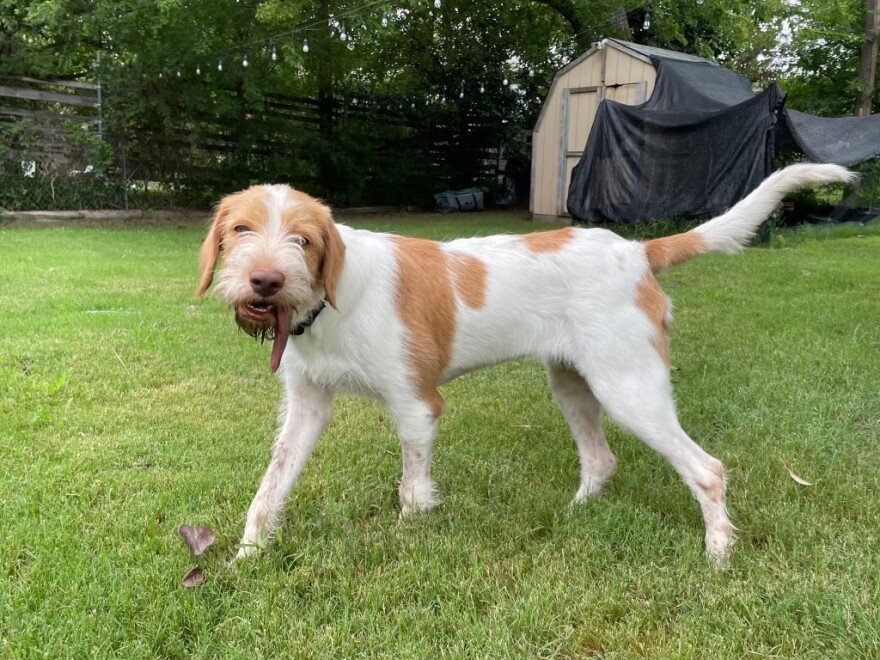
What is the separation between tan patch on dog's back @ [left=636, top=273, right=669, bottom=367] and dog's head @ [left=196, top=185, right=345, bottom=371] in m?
1.22

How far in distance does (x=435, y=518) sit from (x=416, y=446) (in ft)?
1.07

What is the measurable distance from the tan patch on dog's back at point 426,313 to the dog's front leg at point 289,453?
1.35 ft

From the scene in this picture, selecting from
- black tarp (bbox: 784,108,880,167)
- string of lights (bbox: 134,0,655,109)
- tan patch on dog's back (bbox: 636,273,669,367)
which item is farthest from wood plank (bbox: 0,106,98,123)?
tan patch on dog's back (bbox: 636,273,669,367)

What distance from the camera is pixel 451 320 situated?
2910mm

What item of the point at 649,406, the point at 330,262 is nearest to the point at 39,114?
the point at 330,262

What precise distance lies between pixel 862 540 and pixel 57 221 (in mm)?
14226

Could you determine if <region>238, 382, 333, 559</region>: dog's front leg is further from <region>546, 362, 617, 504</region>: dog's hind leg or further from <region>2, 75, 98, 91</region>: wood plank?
<region>2, 75, 98, 91</region>: wood plank

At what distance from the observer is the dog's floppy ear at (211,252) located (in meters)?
2.59

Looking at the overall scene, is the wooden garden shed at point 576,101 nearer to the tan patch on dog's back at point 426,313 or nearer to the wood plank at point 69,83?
the wood plank at point 69,83

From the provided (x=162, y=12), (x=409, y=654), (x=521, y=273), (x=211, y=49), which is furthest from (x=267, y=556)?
(x=211, y=49)

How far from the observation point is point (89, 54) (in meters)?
14.4

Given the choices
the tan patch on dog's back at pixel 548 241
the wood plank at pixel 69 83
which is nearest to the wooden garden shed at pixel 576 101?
the wood plank at pixel 69 83

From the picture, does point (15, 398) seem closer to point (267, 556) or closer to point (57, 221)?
point (267, 556)

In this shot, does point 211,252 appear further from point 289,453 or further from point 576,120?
point 576,120
